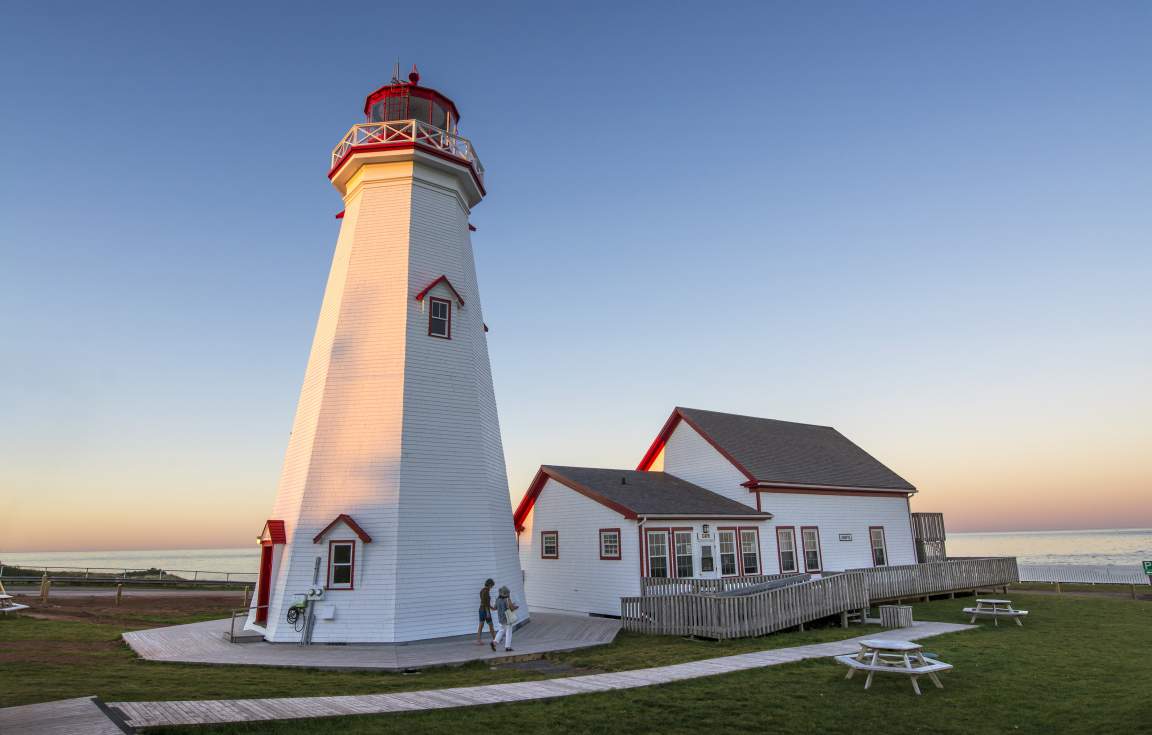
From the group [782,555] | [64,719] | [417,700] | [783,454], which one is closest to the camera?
[64,719]

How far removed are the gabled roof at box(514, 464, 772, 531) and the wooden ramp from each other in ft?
44.6

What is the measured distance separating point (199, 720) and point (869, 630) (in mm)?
14805

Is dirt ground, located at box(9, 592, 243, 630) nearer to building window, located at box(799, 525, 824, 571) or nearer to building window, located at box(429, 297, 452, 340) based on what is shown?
building window, located at box(429, 297, 452, 340)

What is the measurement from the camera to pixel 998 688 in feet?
32.6

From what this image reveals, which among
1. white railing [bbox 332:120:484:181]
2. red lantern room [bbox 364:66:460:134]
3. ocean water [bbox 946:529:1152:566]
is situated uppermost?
red lantern room [bbox 364:66:460:134]

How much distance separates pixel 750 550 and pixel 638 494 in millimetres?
4291

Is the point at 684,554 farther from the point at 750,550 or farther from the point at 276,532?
the point at 276,532

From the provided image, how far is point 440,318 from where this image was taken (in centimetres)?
1709

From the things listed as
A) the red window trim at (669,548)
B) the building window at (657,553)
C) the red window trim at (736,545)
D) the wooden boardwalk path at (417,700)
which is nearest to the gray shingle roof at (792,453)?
the red window trim at (736,545)

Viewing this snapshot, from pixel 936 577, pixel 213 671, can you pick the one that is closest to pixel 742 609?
pixel 213 671

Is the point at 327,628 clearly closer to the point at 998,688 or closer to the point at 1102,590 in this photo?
the point at 998,688

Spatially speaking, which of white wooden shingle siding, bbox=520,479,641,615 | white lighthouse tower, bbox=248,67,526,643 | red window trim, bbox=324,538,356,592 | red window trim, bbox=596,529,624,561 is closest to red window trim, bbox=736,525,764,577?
white wooden shingle siding, bbox=520,479,641,615

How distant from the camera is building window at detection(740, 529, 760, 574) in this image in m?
21.5

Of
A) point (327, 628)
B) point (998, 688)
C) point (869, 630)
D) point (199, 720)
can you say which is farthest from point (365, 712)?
point (869, 630)
